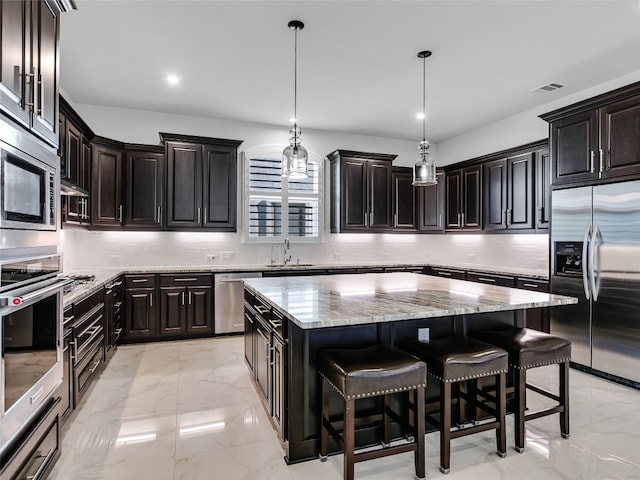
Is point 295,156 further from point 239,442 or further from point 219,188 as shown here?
point 219,188

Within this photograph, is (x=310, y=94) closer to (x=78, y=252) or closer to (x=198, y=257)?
(x=198, y=257)

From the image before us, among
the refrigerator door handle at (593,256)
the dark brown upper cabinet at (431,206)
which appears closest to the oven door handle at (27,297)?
the refrigerator door handle at (593,256)

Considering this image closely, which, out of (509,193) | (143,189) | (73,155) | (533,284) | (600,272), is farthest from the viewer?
(509,193)

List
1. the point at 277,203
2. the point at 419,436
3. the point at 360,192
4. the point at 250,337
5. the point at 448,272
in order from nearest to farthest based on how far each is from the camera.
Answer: the point at 419,436, the point at 250,337, the point at 448,272, the point at 277,203, the point at 360,192

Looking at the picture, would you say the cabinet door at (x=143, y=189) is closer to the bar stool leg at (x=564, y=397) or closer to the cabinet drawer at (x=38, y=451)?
the cabinet drawer at (x=38, y=451)

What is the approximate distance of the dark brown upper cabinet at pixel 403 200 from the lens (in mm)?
6164

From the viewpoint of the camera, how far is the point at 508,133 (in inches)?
213

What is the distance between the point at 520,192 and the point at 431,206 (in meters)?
1.61

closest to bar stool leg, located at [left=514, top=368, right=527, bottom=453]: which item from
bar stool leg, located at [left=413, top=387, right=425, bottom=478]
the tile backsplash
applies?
bar stool leg, located at [left=413, top=387, right=425, bottom=478]

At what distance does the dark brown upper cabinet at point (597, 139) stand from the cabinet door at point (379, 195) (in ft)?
7.98

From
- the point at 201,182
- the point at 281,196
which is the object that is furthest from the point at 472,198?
the point at 201,182

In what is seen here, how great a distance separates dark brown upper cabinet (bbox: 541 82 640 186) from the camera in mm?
3316

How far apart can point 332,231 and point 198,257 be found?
209cm

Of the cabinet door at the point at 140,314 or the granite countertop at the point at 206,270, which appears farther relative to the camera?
the cabinet door at the point at 140,314
